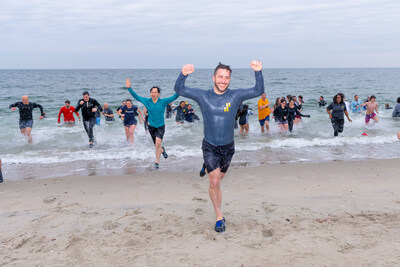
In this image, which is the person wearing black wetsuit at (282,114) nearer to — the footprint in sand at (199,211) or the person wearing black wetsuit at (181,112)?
the person wearing black wetsuit at (181,112)

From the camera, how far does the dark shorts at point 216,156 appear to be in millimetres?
3983

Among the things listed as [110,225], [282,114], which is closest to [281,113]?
[282,114]

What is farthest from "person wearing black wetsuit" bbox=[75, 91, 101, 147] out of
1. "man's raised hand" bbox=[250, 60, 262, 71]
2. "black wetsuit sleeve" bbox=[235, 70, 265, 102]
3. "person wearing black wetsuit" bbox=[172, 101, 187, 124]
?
"man's raised hand" bbox=[250, 60, 262, 71]

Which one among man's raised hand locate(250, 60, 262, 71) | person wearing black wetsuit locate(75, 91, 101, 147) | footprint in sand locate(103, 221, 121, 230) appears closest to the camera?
man's raised hand locate(250, 60, 262, 71)

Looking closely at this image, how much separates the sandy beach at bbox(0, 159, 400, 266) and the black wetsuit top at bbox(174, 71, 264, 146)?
1.15m

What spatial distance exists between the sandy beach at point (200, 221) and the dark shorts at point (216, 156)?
78 cm

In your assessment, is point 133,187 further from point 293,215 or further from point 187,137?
point 187,137

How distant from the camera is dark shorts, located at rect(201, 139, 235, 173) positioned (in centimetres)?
398

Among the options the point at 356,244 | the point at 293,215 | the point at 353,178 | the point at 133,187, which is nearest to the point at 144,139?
the point at 133,187

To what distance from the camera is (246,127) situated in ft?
43.9

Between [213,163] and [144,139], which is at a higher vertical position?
[213,163]

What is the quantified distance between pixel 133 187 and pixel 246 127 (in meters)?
7.92

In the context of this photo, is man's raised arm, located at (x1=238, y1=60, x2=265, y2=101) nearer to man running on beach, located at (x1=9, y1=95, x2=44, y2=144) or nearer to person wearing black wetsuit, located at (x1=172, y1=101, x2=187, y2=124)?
man running on beach, located at (x1=9, y1=95, x2=44, y2=144)

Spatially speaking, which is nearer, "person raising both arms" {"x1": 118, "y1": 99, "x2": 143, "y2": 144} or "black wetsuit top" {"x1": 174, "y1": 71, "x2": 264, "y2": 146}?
"black wetsuit top" {"x1": 174, "y1": 71, "x2": 264, "y2": 146}
